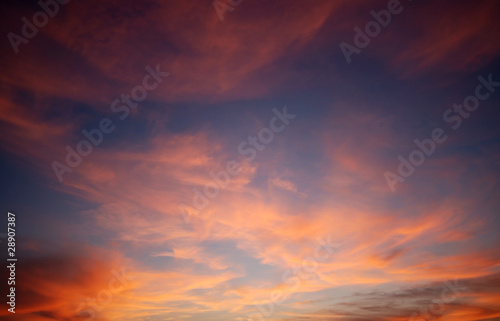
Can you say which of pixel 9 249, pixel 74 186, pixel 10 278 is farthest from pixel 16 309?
pixel 74 186

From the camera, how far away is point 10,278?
25.8 metres

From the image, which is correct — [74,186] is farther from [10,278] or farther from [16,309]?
[16,309]

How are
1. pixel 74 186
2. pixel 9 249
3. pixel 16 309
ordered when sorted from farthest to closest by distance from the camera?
1. pixel 16 309
2. pixel 74 186
3. pixel 9 249

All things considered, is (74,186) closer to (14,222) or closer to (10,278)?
(14,222)

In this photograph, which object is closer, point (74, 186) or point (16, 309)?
point (74, 186)

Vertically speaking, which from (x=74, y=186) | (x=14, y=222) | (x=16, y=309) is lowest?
(x=16, y=309)

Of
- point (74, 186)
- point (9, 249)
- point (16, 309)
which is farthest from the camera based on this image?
point (16, 309)

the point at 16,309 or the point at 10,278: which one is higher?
the point at 10,278

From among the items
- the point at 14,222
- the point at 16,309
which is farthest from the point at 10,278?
the point at 16,309

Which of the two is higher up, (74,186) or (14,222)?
(74,186)

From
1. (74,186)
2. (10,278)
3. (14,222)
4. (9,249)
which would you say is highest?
(74,186)

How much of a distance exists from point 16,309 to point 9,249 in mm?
11732

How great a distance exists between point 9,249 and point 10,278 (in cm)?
315

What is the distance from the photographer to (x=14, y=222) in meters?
25.9
